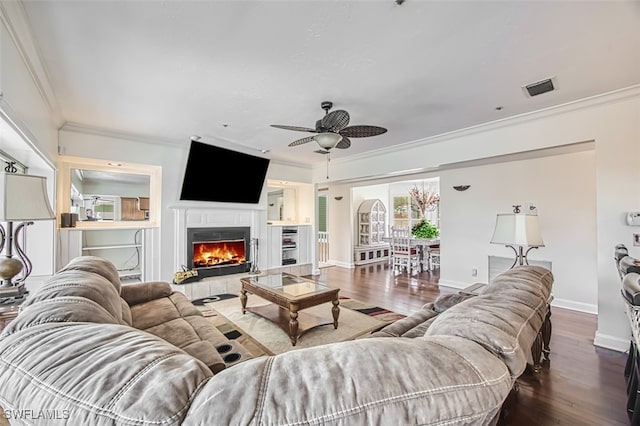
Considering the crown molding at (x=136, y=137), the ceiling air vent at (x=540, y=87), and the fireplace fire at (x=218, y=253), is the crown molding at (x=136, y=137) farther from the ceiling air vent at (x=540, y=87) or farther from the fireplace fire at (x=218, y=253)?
the ceiling air vent at (x=540, y=87)

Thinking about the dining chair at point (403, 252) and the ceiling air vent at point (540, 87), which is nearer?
the ceiling air vent at point (540, 87)

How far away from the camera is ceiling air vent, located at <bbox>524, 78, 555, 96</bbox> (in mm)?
2623

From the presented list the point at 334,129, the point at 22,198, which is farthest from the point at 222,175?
the point at 22,198

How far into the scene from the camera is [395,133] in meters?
4.19

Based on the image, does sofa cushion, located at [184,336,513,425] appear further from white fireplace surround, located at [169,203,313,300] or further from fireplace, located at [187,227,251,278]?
fireplace, located at [187,227,251,278]

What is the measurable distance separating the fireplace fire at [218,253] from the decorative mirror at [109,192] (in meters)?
0.87

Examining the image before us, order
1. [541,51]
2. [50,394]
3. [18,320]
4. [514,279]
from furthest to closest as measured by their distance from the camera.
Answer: [541,51], [514,279], [18,320], [50,394]

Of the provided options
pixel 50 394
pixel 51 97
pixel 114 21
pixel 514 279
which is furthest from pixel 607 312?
pixel 51 97

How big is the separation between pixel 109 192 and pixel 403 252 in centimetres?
596

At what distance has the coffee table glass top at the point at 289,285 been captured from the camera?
3265 mm

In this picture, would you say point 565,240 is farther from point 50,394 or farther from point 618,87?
point 50,394

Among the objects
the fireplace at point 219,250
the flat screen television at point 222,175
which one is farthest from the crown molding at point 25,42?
the fireplace at point 219,250

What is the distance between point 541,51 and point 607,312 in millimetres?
2716

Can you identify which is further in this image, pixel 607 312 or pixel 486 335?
pixel 607 312
